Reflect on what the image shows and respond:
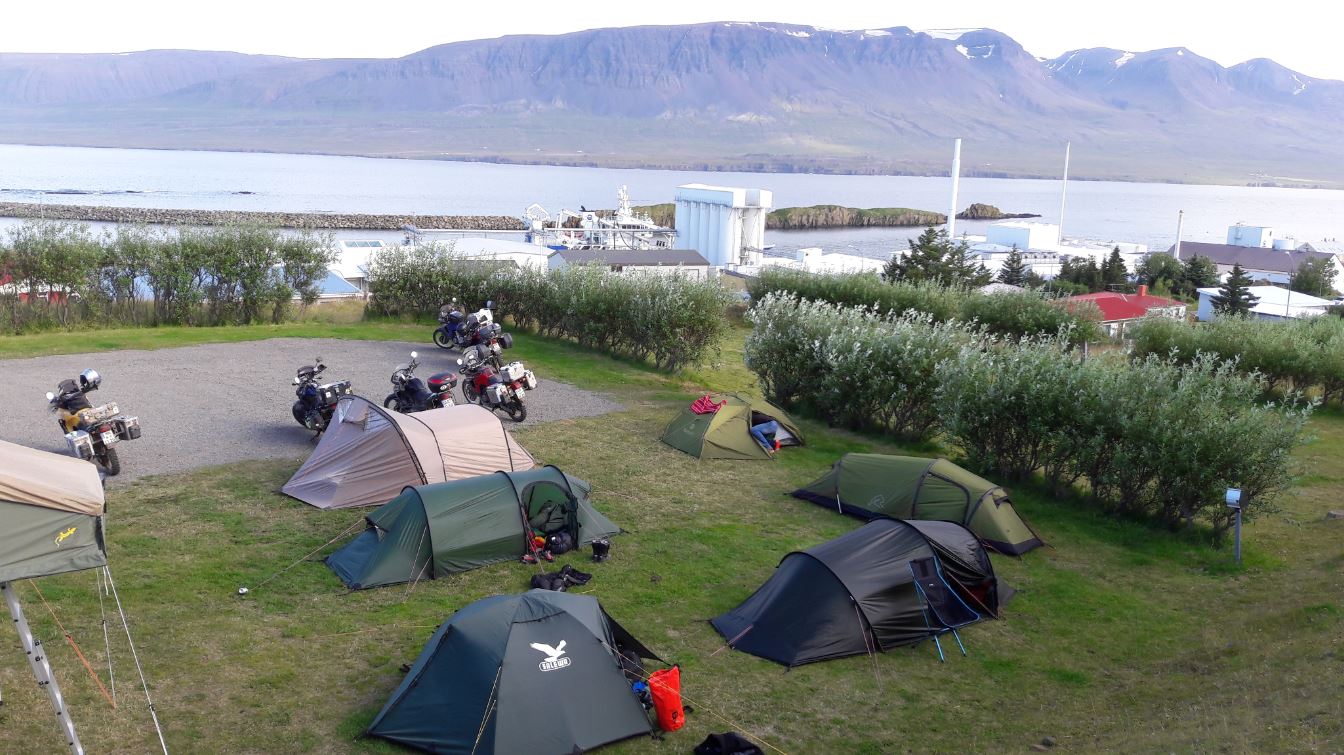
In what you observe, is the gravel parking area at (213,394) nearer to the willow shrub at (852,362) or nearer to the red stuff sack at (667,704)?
the willow shrub at (852,362)

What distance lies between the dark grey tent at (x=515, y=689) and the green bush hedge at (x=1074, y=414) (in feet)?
31.0

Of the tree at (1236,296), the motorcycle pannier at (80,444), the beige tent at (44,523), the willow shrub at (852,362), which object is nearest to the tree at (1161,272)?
the tree at (1236,296)

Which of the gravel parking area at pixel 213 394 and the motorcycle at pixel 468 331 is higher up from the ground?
the motorcycle at pixel 468 331

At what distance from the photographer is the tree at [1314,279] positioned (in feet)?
208

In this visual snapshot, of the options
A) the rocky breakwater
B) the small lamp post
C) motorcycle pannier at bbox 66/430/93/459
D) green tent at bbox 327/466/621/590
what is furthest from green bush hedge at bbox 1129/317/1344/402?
the rocky breakwater

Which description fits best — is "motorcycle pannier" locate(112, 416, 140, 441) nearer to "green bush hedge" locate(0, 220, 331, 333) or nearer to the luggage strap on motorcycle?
the luggage strap on motorcycle

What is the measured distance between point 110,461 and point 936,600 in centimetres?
1096

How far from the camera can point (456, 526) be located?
11.4 metres

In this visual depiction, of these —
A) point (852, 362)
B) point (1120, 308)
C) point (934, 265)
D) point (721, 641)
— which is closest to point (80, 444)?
point (721, 641)

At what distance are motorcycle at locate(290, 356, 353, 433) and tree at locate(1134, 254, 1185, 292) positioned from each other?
58.0 meters

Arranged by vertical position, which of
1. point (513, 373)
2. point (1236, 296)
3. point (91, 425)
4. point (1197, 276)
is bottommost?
point (1197, 276)

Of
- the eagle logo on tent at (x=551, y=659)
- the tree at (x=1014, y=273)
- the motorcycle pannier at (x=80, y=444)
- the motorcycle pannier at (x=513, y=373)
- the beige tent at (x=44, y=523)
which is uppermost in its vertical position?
the beige tent at (x=44, y=523)

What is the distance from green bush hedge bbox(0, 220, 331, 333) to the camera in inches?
926

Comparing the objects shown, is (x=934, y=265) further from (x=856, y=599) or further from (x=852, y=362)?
(x=856, y=599)
